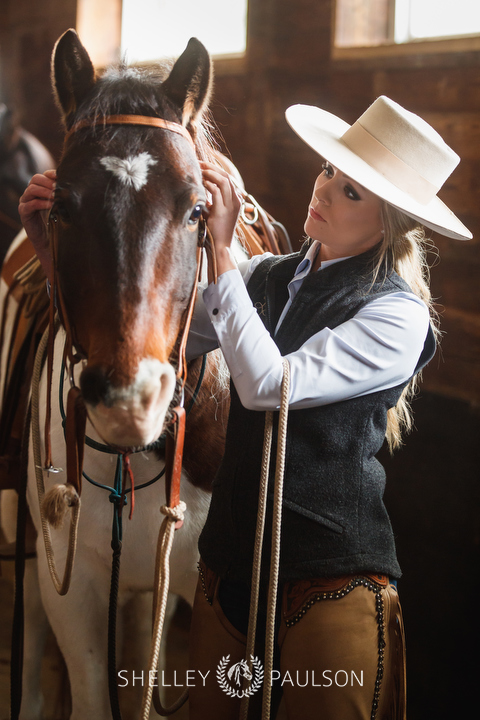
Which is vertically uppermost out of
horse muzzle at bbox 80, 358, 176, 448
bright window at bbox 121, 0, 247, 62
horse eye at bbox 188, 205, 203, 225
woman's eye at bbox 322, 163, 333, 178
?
bright window at bbox 121, 0, 247, 62

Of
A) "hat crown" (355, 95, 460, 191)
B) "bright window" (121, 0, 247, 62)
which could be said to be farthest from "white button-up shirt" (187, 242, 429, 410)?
"bright window" (121, 0, 247, 62)

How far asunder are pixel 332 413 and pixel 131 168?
0.47 meters

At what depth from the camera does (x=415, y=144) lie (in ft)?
3.08

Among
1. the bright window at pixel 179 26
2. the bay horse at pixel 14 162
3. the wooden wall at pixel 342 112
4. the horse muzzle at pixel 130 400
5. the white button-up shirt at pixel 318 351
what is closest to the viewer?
the horse muzzle at pixel 130 400

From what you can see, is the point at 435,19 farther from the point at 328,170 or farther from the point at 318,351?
the point at 318,351

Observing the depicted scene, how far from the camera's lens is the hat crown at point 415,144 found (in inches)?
36.9

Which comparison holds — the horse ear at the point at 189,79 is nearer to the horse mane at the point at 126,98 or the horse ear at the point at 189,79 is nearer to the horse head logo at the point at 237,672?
the horse mane at the point at 126,98

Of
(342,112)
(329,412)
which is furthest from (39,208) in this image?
(342,112)

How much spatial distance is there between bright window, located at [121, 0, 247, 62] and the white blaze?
2.25 meters

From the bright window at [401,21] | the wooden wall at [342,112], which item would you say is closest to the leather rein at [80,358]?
the wooden wall at [342,112]

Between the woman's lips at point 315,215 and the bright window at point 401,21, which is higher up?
the bright window at point 401,21

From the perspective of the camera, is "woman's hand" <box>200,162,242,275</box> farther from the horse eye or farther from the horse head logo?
the horse head logo

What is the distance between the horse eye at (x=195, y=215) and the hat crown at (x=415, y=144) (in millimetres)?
342

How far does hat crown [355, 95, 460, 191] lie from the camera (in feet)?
3.07
